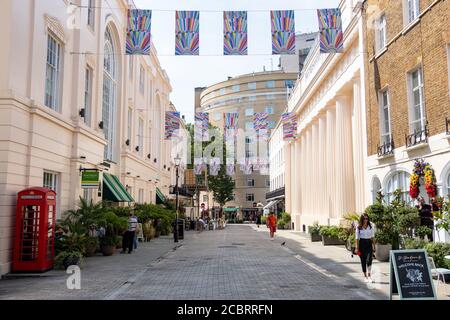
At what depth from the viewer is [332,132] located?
27922 millimetres

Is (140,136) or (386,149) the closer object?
(386,149)

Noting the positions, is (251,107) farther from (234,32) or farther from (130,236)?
(234,32)

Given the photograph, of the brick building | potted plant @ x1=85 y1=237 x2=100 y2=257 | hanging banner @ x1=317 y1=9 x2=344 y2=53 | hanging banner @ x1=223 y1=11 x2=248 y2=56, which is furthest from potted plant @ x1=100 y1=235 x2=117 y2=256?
hanging banner @ x1=317 y1=9 x2=344 y2=53

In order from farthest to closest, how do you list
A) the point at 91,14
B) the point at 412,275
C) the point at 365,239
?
1. the point at 91,14
2. the point at 365,239
3. the point at 412,275

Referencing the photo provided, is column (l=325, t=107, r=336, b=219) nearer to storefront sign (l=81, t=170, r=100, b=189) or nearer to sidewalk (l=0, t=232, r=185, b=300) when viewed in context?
sidewalk (l=0, t=232, r=185, b=300)

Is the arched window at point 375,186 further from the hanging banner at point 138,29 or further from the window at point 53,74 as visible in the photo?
the window at point 53,74

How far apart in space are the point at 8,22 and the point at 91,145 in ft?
25.1

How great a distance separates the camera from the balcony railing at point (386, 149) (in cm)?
1727

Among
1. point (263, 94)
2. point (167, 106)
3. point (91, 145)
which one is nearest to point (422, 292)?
point (91, 145)

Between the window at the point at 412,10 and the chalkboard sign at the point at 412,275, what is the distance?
998 centimetres

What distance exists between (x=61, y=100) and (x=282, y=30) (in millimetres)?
8440

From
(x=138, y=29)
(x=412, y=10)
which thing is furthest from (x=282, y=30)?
(x=138, y=29)

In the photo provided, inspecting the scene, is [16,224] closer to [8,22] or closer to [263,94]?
[8,22]

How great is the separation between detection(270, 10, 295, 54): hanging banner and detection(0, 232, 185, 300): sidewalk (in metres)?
8.71
